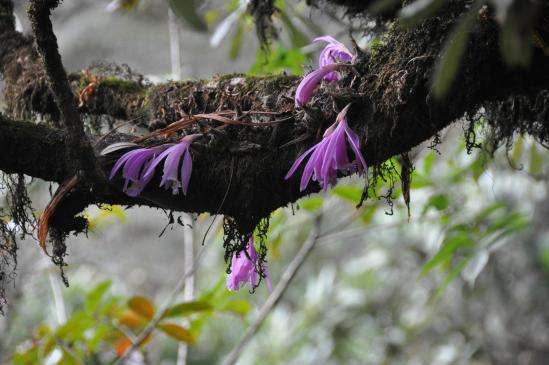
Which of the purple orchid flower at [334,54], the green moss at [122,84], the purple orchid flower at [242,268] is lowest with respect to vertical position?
the purple orchid flower at [242,268]

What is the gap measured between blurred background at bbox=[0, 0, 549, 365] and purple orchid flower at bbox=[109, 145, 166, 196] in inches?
9.9

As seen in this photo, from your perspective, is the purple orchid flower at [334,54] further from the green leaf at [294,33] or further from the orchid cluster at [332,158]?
the green leaf at [294,33]

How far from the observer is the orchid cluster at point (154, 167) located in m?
0.67

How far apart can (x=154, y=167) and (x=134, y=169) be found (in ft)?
0.07

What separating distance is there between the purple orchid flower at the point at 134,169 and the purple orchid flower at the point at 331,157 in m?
0.15

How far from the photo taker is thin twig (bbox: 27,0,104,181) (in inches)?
23.6

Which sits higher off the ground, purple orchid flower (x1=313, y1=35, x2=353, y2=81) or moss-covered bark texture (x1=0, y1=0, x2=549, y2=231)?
purple orchid flower (x1=313, y1=35, x2=353, y2=81)

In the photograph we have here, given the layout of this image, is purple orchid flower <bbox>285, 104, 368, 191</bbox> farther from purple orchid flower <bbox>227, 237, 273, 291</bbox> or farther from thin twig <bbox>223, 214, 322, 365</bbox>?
thin twig <bbox>223, 214, 322, 365</bbox>

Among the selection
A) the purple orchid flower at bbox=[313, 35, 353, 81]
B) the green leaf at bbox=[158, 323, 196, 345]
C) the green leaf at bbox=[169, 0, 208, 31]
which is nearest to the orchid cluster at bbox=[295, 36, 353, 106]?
the purple orchid flower at bbox=[313, 35, 353, 81]

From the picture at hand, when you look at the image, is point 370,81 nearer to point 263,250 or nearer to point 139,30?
point 263,250

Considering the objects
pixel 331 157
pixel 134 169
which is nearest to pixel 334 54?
pixel 331 157

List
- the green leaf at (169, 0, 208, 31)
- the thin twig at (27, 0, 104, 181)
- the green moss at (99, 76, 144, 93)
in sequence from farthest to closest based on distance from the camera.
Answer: the green moss at (99, 76, 144, 93) < the thin twig at (27, 0, 104, 181) < the green leaf at (169, 0, 208, 31)

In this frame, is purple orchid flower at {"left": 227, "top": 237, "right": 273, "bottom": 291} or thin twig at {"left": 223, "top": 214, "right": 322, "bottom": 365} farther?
thin twig at {"left": 223, "top": 214, "right": 322, "bottom": 365}

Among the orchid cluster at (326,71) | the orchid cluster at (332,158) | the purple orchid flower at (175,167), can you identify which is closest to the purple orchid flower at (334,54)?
the orchid cluster at (326,71)
